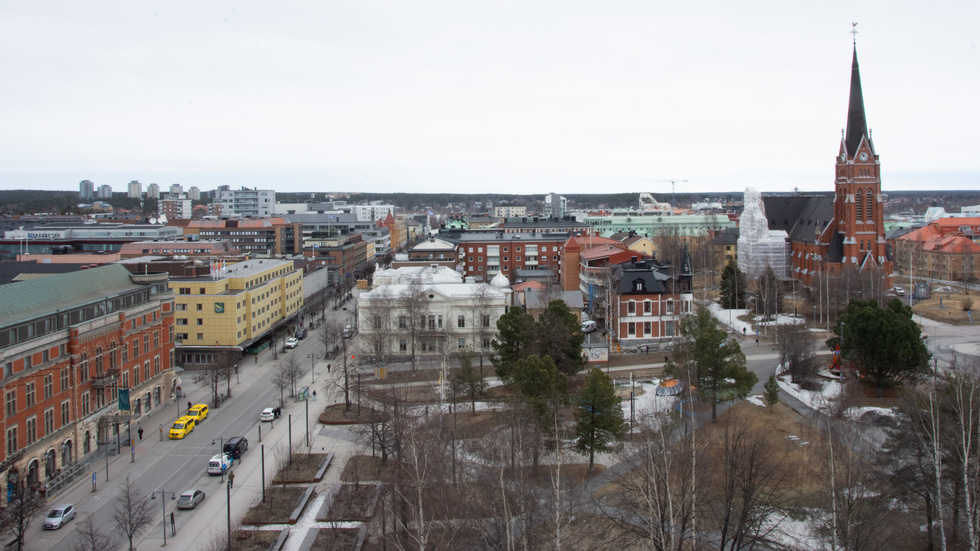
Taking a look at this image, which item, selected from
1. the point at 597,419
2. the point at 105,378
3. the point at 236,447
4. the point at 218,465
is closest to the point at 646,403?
the point at 597,419

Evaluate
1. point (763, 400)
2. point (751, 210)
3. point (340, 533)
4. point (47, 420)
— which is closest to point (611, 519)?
point (340, 533)

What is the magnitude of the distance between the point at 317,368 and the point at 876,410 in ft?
97.9

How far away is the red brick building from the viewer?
2536cm

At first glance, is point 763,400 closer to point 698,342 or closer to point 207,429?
point 698,342

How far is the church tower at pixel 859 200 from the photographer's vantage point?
62.5 m

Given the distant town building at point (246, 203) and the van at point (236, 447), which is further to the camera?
the distant town building at point (246, 203)

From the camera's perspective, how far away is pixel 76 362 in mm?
29016

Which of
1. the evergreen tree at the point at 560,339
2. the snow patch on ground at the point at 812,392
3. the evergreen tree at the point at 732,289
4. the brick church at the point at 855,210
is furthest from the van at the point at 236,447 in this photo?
the brick church at the point at 855,210

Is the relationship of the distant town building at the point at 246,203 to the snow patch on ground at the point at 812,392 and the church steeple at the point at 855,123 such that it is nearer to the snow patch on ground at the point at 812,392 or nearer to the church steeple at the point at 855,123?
the church steeple at the point at 855,123

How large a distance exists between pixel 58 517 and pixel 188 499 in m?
3.80

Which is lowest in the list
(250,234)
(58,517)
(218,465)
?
(58,517)

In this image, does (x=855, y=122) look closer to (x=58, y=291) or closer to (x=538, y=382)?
(x=538, y=382)

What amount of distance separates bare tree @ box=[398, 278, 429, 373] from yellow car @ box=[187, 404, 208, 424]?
1261cm

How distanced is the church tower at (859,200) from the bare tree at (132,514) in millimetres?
57656
